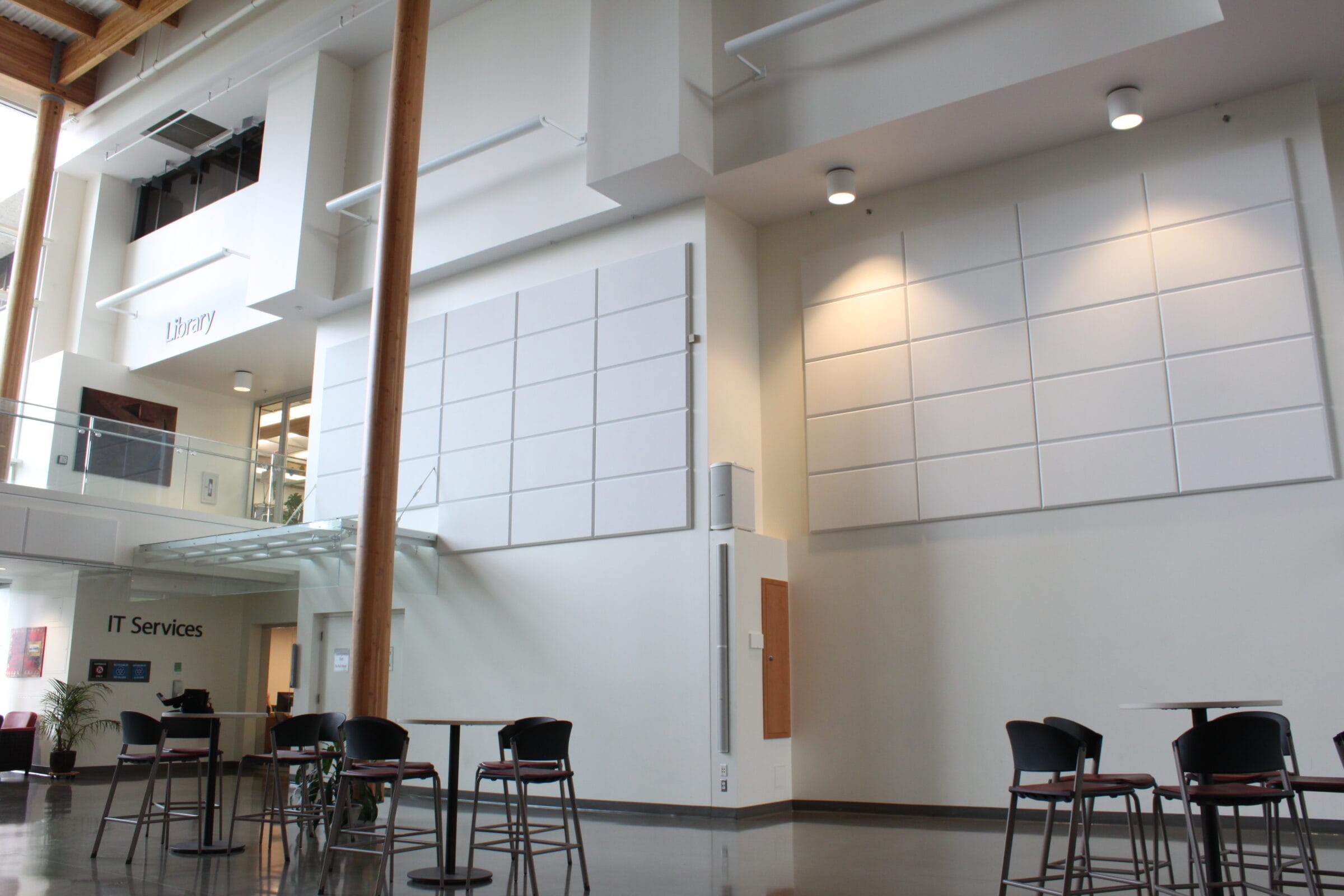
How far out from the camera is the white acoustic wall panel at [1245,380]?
753 cm

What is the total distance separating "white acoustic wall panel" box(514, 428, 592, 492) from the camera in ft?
33.5

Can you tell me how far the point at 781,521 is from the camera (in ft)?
32.4

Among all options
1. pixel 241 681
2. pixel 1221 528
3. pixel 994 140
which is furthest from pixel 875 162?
pixel 241 681

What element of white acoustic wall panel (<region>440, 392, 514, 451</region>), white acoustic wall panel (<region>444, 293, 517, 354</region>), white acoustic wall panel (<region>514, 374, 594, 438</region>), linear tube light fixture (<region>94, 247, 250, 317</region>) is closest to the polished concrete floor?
white acoustic wall panel (<region>514, 374, 594, 438</region>)

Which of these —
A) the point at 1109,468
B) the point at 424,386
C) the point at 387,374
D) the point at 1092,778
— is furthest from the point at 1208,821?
the point at 424,386

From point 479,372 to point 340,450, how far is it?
242 centimetres

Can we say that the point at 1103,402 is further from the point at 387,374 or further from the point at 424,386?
the point at 424,386

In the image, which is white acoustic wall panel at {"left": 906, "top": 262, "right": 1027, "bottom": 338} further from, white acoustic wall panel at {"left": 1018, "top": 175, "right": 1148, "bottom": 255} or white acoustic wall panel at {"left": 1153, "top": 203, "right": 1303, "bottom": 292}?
white acoustic wall panel at {"left": 1153, "top": 203, "right": 1303, "bottom": 292}

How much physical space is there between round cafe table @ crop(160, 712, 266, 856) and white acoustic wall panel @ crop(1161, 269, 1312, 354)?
7344mm

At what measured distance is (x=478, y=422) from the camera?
11148 millimetres

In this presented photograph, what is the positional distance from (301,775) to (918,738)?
5162mm

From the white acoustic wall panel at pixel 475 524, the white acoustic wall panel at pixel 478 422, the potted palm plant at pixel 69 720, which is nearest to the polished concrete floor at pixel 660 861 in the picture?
the white acoustic wall panel at pixel 475 524

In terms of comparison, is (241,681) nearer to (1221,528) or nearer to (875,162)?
(875,162)

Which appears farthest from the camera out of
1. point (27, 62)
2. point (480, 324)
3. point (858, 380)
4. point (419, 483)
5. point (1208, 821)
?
point (27, 62)
